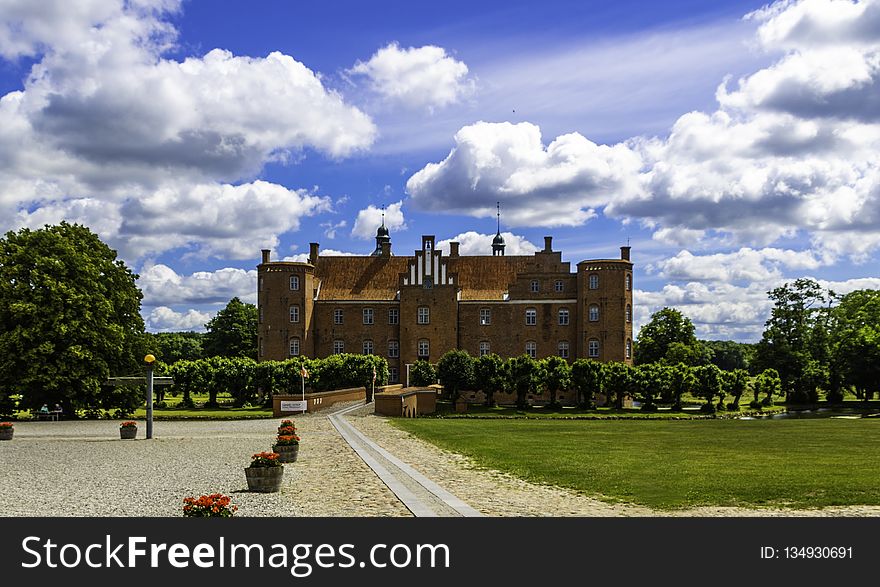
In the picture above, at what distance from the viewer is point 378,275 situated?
72.3 m

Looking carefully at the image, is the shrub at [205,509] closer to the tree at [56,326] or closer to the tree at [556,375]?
the tree at [56,326]

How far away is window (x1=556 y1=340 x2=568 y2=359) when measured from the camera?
67750 millimetres

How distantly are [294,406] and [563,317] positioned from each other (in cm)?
3016

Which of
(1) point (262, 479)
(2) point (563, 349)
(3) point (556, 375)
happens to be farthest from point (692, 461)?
(2) point (563, 349)

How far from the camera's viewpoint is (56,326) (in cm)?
3944

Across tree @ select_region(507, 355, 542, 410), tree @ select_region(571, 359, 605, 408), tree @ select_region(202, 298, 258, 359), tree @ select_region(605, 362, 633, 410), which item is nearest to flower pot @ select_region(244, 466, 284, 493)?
tree @ select_region(507, 355, 542, 410)

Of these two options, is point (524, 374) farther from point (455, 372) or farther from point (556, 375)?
point (455, 372)

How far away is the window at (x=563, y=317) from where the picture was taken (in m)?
67.6

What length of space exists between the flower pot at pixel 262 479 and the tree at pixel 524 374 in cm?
4324

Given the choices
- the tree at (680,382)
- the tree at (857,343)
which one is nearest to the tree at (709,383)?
the tree at (680,382)
